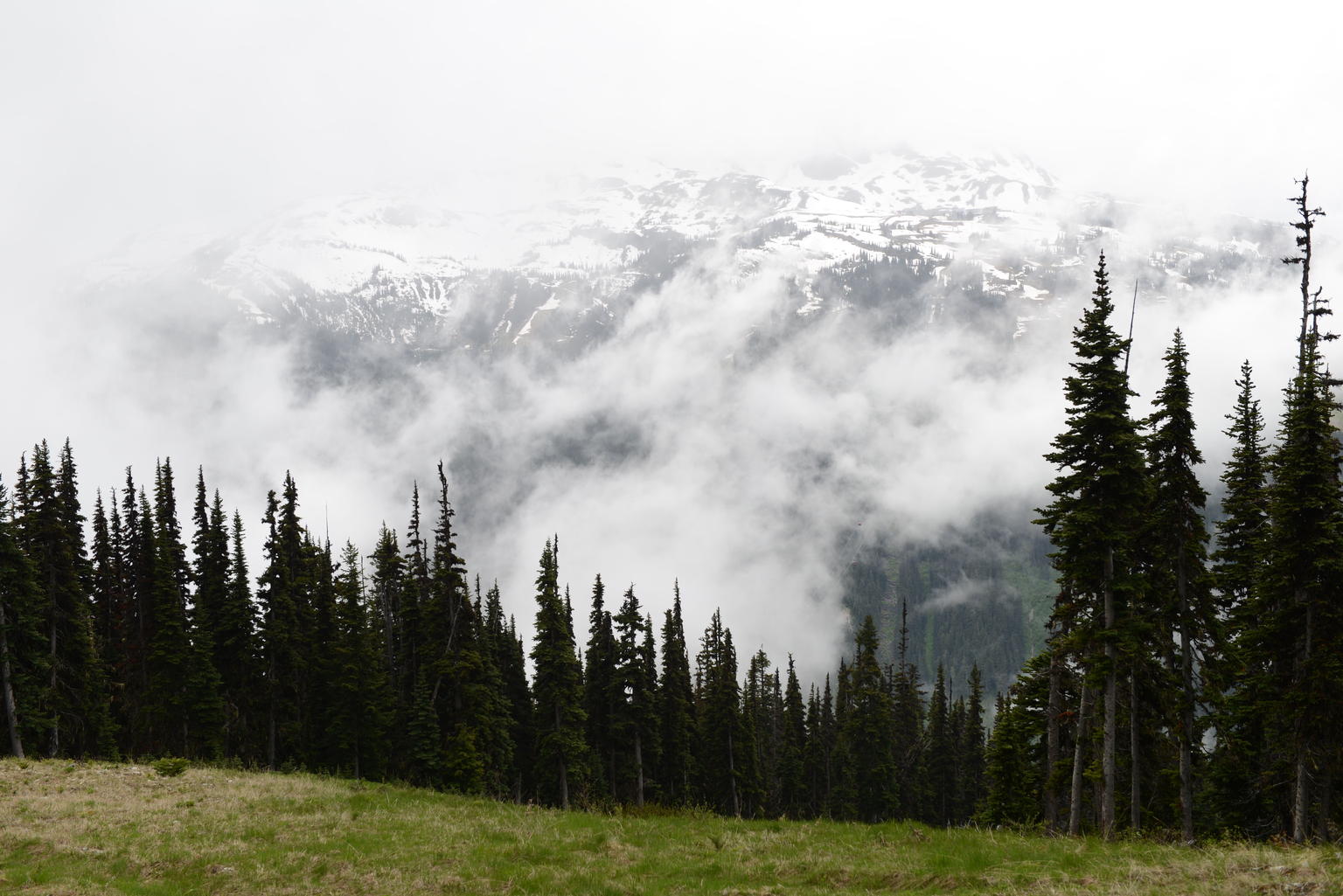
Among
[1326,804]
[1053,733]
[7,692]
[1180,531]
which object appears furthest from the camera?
[7,692]

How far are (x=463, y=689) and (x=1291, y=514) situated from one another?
44.2 m

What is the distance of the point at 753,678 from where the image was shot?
10631 cm

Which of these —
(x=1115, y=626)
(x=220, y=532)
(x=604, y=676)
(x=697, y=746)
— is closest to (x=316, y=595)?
(x=220, y=532)

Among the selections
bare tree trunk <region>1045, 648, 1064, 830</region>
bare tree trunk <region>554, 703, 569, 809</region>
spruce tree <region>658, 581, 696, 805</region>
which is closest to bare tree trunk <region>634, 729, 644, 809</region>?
spruce tree <region>658, 581, 696, 805</region>

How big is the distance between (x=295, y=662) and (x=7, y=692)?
16.8 meters

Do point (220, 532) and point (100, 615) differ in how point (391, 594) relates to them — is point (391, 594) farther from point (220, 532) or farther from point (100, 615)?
point (100, 615)

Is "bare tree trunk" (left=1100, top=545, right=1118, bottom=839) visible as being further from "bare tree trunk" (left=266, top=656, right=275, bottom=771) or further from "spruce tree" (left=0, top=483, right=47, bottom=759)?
"bare tree trunk" (left=266, top=656, right=275, bottom=771)

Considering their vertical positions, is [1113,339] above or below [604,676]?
above

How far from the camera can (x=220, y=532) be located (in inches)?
2389

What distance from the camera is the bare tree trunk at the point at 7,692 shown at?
134 ft

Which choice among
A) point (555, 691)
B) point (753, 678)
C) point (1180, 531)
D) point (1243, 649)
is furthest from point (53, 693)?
point (753, 678)

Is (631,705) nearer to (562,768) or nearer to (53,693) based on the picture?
(562,768)

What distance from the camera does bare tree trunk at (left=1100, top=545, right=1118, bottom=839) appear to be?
24812mm

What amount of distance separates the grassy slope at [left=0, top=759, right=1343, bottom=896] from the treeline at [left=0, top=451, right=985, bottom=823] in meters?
18.3
